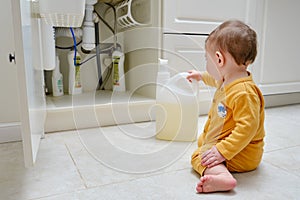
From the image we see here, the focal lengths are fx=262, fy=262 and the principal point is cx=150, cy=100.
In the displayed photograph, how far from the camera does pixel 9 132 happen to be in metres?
0.91

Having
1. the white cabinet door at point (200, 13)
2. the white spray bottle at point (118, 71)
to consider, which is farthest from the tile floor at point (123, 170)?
the white cabinet door at point (200, 13)

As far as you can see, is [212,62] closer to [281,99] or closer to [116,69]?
[116,69]

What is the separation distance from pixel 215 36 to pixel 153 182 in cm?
39

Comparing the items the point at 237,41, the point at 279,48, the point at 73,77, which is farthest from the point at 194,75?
the point at 279,48

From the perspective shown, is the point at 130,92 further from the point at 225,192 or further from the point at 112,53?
the point at 225,192

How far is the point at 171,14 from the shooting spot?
1.10 m

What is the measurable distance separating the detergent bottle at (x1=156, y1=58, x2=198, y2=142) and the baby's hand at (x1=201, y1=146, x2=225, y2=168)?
24 cm

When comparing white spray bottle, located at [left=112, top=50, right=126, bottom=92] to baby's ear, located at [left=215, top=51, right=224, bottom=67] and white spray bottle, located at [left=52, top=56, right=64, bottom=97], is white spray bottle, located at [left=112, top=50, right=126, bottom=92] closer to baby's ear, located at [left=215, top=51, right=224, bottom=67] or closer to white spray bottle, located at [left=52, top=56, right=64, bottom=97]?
white spray bottle, located at [left=52, top=56, right=64, bottom=97]

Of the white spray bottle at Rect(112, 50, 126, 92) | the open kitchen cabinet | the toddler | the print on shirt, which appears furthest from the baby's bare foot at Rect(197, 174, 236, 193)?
the white spray bottle at Rect(112, 50, 126, 92)

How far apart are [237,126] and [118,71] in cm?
81

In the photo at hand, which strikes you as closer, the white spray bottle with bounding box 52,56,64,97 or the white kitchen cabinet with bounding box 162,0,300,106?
the white kitchen cabinet with bounding box 162,0,300,106

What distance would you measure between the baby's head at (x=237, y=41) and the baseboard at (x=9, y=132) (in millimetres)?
729

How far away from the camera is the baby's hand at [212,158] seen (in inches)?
24.7

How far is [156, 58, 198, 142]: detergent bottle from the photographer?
85 centimetres
